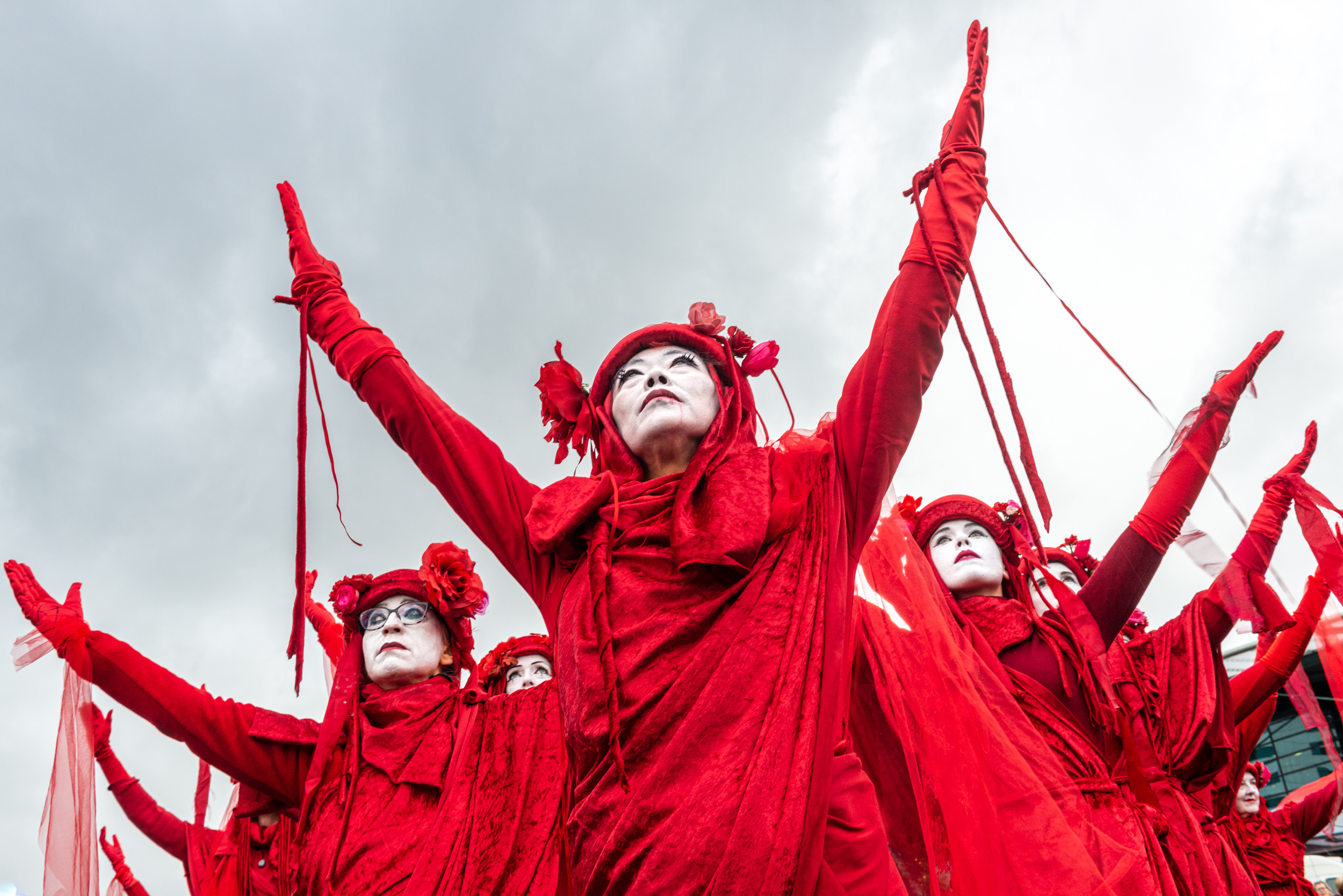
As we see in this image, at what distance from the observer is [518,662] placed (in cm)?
478

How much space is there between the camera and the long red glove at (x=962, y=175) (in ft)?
7.36

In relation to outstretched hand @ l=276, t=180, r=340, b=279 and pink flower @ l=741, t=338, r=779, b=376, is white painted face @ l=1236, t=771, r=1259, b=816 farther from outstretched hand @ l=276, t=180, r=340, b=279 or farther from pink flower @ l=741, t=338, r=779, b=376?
outstretched hand @ l=276, t=180, r=340, b=279

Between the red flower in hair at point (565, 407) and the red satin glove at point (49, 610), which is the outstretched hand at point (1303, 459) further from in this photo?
the red satin glove at point (49, 610)

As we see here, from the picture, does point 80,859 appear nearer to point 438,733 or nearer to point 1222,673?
point 438,733

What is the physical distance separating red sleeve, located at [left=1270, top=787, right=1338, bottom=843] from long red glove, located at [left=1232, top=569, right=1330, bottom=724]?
11.1 feet

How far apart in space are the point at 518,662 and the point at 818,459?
9.61 feet

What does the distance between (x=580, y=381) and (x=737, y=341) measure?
1.59ft

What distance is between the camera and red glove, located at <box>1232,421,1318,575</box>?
159 inches

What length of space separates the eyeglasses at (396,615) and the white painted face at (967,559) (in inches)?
86.5

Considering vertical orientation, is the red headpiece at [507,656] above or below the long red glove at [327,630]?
below

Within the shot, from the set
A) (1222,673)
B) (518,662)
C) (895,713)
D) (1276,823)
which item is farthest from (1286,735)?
(895,713)

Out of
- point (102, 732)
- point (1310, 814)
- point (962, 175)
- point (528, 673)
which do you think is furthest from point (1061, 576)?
point (102, 732)

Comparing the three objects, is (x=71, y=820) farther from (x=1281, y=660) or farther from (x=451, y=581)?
(x=1281, y=660)

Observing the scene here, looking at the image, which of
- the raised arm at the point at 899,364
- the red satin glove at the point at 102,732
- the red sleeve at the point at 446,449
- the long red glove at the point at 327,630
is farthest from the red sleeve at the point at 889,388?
the red satin glove at the point at 102,732
